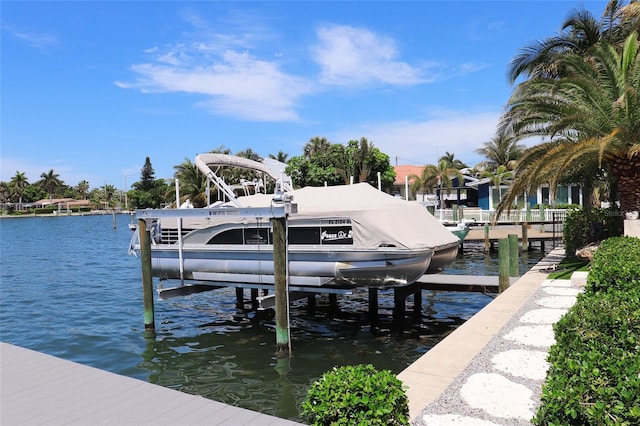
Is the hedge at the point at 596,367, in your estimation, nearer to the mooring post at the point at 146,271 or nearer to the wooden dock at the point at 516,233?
the mooring post at the point at 146,271

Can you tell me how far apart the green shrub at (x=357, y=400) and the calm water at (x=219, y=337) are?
4222mm

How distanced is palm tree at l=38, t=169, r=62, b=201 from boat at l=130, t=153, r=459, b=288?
488 ft

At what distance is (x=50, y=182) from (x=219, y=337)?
152765mm

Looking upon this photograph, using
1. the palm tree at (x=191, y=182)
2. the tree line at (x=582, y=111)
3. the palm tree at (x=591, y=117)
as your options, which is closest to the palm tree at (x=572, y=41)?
the tree line at (x=582, y=111)


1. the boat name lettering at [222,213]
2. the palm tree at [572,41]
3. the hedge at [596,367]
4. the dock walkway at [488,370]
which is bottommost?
the dock walkway at [488,370]

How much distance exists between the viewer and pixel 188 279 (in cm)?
1327

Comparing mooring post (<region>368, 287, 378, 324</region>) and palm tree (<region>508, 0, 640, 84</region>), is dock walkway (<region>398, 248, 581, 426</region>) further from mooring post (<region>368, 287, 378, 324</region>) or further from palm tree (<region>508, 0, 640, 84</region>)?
palm tree (<region>508, 0, 640, 84</region>)

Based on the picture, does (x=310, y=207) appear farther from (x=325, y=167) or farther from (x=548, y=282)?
(x=325, y=167)

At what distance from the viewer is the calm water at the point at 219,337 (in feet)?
32.0

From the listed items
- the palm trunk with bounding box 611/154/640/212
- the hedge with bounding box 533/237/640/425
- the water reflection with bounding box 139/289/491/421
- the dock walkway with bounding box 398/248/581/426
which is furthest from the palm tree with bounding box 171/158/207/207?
the hedge with bounding box 533/237/640/425

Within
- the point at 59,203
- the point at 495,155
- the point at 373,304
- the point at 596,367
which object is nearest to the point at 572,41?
the point at 373,304

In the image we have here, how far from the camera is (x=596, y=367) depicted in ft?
12.2

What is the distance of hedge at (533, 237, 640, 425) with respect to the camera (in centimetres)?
320

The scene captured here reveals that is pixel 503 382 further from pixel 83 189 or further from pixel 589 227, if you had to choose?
pixel 83 189
